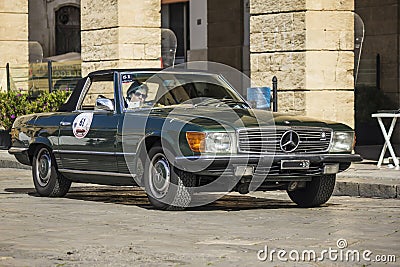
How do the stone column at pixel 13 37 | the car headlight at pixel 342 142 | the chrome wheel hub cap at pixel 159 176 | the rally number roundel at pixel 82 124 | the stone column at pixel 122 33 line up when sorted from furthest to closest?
the stone column at pixel 13 37 → the stone column at pixel 122 33 → the rally number roundel at pixel 82 124 → the car headlight at pixel 342 142 → the chrome wheel hub cap at pixel 159 176

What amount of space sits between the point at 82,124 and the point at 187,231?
10.0 ft

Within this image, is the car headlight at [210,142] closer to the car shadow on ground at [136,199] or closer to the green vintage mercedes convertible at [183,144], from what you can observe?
the green vintage mercedes convertible at [183,144]

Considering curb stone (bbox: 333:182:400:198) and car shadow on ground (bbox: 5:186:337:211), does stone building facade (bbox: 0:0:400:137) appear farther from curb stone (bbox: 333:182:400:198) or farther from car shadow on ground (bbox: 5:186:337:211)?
car shadow on ground (bbox: 5:186:337:211)

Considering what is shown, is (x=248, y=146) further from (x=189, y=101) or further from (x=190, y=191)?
(x=189, y=101)

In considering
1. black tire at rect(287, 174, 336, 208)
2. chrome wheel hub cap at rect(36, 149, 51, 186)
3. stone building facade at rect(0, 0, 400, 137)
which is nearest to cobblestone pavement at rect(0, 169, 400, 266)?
black tire at rect(287, 174, 336, 208)

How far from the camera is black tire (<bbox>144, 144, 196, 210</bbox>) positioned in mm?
10719

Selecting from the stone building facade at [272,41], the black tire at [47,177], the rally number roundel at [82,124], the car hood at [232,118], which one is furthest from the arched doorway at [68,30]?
the car hood at [232,118]

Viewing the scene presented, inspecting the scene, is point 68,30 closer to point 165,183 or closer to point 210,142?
point 165,183

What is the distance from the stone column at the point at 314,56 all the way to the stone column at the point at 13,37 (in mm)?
9457

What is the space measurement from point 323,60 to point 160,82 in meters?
4.44

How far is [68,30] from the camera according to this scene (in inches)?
1395

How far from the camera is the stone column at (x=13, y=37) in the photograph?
24281 millimetres

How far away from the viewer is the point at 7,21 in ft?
80.3

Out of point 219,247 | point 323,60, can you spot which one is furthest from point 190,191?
point 323,60
